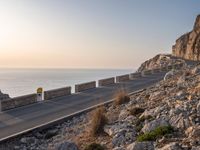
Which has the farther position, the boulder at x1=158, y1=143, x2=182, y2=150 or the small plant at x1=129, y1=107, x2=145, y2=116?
the small plant at x1=129, y1=107, x2=145, y2=116

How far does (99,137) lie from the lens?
1511 cm

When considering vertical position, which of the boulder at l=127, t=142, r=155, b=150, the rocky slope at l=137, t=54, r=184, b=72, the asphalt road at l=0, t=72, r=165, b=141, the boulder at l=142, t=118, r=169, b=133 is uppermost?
the rocky slope at l=137, t=54, r=184, b=72

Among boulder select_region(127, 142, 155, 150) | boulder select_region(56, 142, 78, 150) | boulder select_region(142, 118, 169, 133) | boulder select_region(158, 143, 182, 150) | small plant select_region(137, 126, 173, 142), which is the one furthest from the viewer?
boulder select_region(142, 118, 169, 133)

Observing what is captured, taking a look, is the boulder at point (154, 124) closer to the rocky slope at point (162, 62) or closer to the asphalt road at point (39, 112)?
the asphalt road at point (39, 112)

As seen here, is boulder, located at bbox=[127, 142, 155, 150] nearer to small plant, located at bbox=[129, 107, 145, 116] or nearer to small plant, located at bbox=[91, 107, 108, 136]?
small plant, located at bbox=[91, 107, 108, 136]

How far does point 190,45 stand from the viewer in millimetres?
90250

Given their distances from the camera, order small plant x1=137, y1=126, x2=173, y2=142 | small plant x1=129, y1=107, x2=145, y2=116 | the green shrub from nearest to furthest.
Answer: small plant x1=137, y1=126, x2=173, y2=142 → the green shrub → small plant x1=129, y1=107, x2=145, y2=116

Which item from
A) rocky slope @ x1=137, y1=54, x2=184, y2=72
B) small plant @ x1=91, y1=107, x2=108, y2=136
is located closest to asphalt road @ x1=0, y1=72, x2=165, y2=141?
small plant @ x1=91, y1=107, x2=108, y2=136

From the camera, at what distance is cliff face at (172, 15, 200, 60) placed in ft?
282

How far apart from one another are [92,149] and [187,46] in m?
84.9

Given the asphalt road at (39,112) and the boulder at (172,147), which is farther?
the asphalt road at (39,112)

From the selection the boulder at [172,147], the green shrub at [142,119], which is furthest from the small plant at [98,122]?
the boulder at [172,147]

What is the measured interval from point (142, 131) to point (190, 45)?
80186mm

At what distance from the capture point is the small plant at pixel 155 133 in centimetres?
1206
